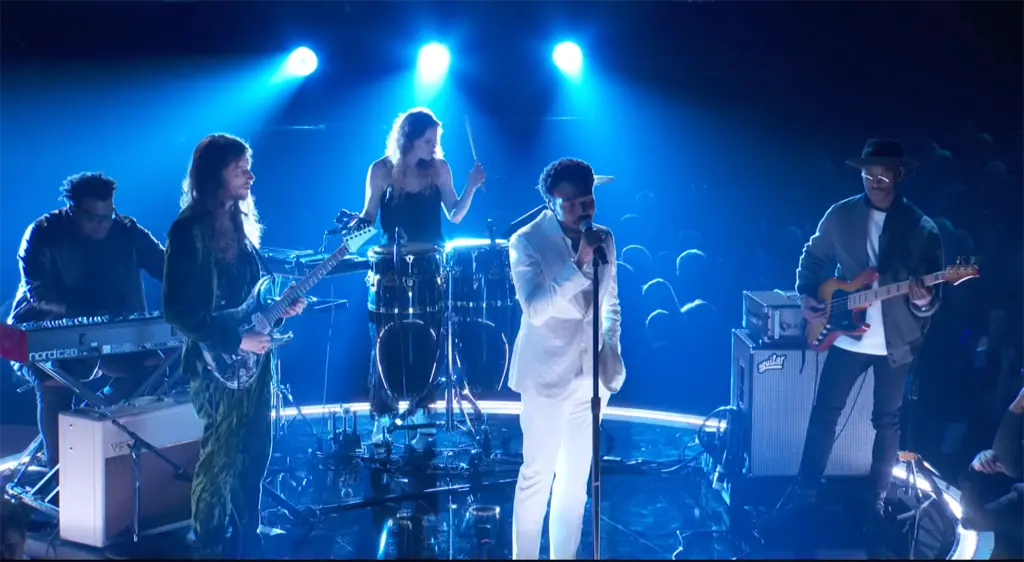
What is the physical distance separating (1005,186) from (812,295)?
3.34 meters

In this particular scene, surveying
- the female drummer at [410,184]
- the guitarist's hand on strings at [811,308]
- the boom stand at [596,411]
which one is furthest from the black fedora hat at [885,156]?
the female drummer at [410,184]

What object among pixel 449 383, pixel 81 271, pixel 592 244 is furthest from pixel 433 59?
pixel 592 244

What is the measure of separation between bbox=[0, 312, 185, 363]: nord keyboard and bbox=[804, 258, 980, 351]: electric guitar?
373 centimetres

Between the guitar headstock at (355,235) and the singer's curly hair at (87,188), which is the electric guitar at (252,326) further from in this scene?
the singer's curly hair at (87,188)

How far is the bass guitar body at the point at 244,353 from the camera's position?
13.0 feet

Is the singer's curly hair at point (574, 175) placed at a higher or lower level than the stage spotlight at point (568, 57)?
lower

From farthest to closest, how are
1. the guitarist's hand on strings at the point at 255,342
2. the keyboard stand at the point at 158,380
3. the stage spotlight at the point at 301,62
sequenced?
the stage spotlight at the point at 301,62 → the keyboard stand at the point at 158,380 → the guitarist's hand on strings at the point at 255,342

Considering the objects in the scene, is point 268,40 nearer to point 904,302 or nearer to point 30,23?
point 30,23

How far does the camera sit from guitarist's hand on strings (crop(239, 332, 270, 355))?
3.94m

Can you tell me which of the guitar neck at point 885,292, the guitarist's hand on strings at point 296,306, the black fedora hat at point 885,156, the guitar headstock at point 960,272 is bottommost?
the guitarist's hand on strings at point 296,306

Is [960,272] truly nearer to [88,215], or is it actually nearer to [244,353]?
[244,353]

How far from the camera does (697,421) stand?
23.1ft

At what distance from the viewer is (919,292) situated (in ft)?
15.5

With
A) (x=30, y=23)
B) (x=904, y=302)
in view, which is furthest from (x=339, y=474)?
(x=30, y=23)
